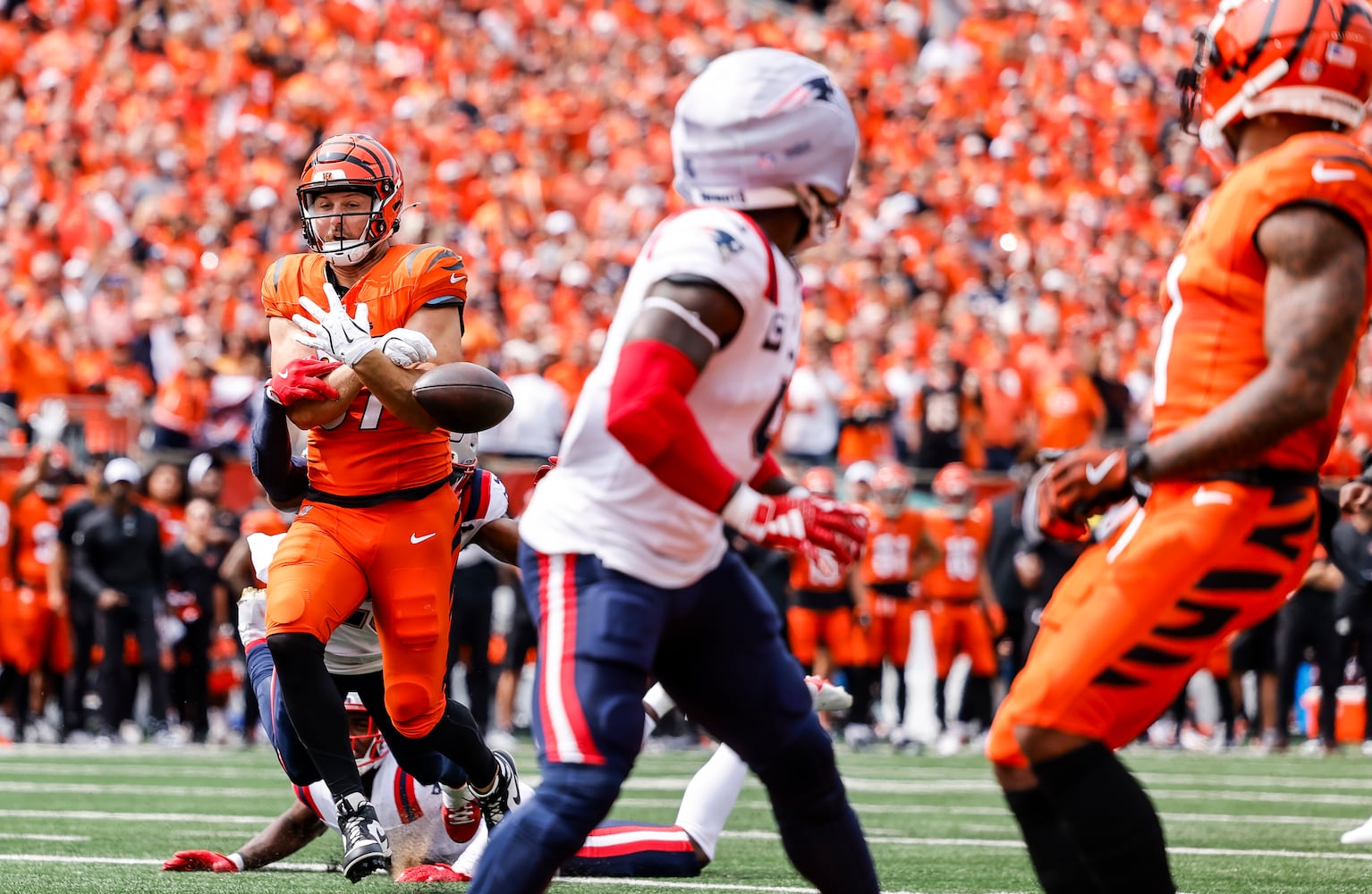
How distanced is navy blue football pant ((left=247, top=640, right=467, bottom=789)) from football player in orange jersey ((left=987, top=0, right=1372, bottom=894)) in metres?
2.31

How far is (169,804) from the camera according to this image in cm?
827

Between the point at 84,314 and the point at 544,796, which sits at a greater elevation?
the point at 544,796

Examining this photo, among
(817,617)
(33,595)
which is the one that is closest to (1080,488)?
(817,617)

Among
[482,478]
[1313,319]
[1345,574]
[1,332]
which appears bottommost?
[1345,574]

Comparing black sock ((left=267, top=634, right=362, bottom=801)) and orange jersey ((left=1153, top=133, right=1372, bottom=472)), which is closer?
orange jersey ((left=1153, top=133, right=1372, bottom=472))

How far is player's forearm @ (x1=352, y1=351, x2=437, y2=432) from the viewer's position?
5.01 m

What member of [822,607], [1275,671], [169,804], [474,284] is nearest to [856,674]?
[822,607]

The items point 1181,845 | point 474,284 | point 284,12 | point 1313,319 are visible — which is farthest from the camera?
point 284,12

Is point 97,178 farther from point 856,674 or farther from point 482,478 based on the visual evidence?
point 482,478

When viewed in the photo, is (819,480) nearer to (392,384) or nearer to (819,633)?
(819,633)

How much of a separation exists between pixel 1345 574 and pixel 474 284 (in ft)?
23.1

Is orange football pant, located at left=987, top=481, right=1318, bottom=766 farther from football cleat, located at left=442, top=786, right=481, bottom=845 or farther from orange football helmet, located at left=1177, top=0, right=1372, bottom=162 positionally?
football cleat, located at left=442, top=786, right=481, bottom=845

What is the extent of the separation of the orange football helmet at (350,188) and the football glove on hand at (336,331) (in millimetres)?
160

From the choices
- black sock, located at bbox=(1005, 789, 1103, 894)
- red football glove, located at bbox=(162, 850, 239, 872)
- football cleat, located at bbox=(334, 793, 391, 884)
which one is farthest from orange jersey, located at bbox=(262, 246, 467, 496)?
black sock, located at bbox=(1005, 789, 1103, 894)
